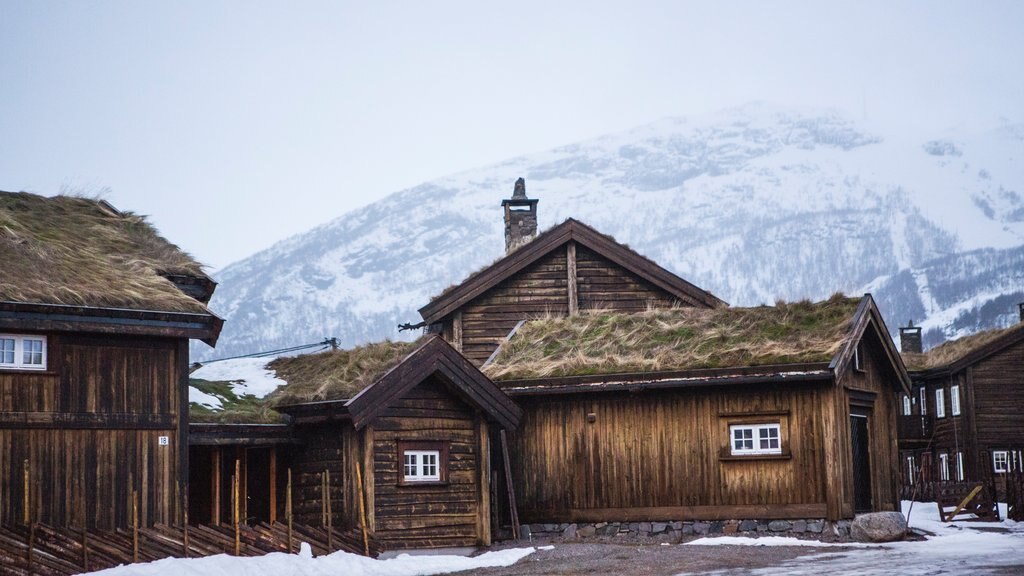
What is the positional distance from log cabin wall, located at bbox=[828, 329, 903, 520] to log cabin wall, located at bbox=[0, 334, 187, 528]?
42.3 feet

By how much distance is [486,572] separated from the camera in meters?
22.7

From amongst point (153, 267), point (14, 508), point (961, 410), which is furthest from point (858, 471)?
point (961, 410)

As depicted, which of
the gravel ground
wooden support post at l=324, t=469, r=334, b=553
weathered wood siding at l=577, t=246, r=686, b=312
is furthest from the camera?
weathered wood siding at l=577, t=246, r=686, b=312

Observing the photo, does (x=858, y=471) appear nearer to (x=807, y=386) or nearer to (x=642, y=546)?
(x=807, y=386)

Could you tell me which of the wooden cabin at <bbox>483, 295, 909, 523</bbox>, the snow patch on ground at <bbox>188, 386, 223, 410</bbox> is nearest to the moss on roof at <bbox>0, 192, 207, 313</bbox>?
the snow patch on ground at <bbox>188, 386, 223, 410</bbox>

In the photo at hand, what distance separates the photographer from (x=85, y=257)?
976 inches

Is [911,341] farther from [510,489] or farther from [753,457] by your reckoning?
[510,489]

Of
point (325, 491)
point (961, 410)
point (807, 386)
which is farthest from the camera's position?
point (961, 410)

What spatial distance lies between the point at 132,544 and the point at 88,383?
3.19m

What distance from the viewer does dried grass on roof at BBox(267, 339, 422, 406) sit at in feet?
86.5

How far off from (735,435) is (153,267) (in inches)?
483

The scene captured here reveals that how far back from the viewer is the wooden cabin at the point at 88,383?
21984 mm

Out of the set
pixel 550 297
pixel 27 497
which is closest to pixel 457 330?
pixel 550 297

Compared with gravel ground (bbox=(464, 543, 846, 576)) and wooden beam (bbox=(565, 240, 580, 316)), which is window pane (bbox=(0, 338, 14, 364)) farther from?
wooden beam (bbox=(565, 240, 580, 316))
